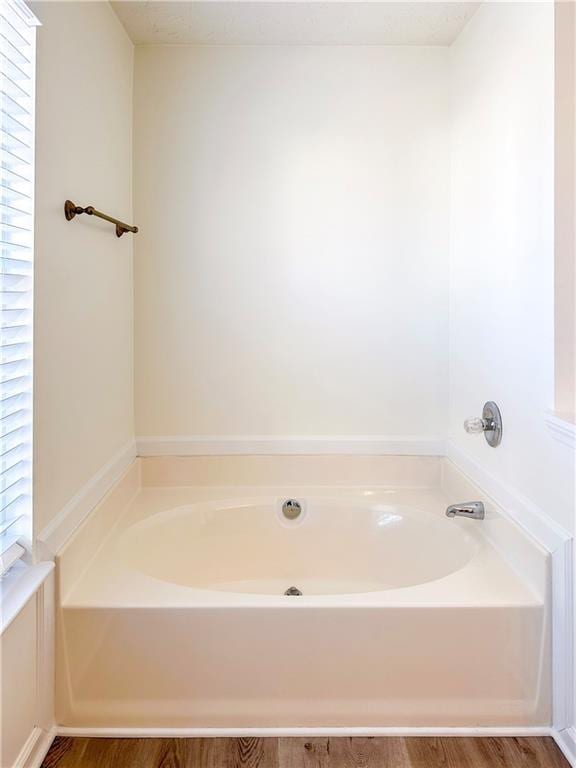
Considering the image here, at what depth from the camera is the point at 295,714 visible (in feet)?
4.82

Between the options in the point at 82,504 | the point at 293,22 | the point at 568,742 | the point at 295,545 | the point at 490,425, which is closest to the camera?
the point at 568,742

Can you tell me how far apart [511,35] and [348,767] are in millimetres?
2178

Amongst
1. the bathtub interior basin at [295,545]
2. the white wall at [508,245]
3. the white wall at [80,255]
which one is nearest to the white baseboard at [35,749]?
the white wall at [80,255]

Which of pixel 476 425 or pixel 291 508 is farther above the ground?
pixel 476 425

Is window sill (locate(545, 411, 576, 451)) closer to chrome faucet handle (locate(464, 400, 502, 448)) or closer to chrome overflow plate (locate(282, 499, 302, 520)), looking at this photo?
chrome faucet handle (locate(464, 400, 502, 448))

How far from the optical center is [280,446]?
2383 mm

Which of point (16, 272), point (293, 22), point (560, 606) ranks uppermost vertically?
point (293, 22)

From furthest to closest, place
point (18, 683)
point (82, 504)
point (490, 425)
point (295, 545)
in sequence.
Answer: point (295, 545) → point (490, 425) → point (82, 504) → point (18, 683)

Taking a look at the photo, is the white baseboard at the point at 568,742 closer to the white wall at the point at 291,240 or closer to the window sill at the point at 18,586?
the white wall at the point at 291,240

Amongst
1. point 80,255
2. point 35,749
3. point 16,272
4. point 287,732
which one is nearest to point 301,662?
point 287,732

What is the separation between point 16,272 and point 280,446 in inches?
53.4

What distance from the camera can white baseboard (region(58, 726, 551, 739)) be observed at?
146cm

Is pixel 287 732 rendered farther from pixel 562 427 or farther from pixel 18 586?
pixel 562 427

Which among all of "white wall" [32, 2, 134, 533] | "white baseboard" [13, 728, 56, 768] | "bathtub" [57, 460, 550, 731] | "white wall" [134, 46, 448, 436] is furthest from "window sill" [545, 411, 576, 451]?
"white baseboard" [13, 728, 56, 768]
